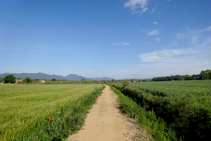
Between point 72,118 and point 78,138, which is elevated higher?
point 72,118

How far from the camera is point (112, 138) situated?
4.52 metres

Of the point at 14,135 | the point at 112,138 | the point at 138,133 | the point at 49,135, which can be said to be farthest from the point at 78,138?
the point at 138,133

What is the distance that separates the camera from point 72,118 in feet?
17.7

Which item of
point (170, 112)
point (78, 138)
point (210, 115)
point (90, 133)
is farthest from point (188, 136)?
point (78, 138)

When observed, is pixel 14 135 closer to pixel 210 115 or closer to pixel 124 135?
pixel 124 135

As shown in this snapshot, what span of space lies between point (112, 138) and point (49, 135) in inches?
98.1

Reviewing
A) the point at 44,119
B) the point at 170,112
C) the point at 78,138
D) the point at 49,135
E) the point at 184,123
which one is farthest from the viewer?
the point at 170,112

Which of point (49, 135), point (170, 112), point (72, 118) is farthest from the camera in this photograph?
point (170, 112)

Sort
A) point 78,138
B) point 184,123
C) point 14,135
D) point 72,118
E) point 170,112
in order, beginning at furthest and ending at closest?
point 170,112, point 72,118, point 184,123, point 78,138, point 14,135

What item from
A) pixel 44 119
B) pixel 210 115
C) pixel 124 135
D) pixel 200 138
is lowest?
pixel 124 135

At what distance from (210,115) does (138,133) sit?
116 inches

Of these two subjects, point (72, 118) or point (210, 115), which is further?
point (72, 118)

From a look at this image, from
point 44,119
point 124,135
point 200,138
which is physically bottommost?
point 124,135

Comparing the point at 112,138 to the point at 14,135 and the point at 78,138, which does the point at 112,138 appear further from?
the point at 14,135
